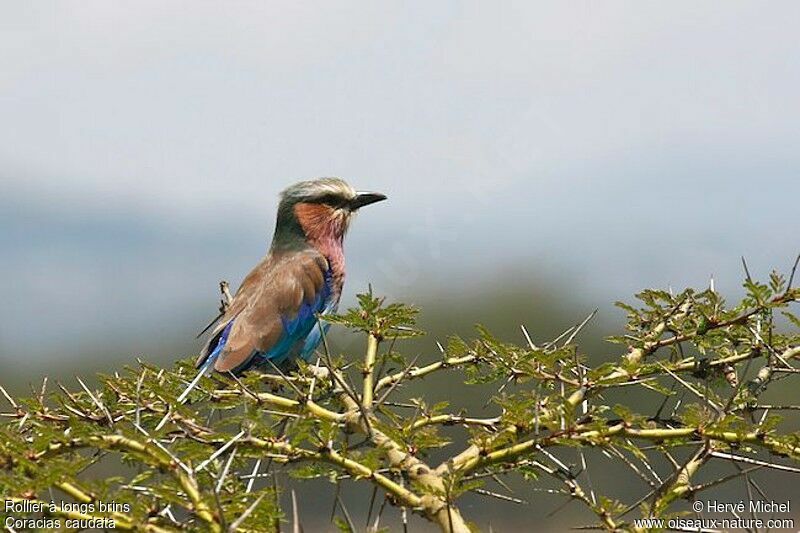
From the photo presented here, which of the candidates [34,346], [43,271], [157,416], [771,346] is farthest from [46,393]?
[43,271]

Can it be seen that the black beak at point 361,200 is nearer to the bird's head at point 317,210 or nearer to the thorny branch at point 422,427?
the bird's head at point 317,210

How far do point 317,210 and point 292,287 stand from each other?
76 centimetres

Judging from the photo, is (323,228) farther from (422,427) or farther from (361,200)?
(422,427)

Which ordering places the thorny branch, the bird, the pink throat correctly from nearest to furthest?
the thorny branch
the bird
the pink throat

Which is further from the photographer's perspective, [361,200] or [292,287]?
[361,200]

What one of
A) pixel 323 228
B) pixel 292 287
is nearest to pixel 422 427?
pixel 292 287

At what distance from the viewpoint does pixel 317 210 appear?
24.9 ft

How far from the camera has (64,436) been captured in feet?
10.4

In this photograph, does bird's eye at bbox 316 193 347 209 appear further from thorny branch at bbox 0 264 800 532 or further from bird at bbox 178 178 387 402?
thorny branch at bbox 0 264 800 532

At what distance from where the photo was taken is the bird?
20.3ft

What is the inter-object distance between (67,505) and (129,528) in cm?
20

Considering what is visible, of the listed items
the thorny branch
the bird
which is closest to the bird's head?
the bird

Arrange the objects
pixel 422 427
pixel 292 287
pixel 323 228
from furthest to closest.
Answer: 1. pixel 323 228
2. pixel 292 287
3. pixel 422 427

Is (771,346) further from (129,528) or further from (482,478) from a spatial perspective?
(129,528)
